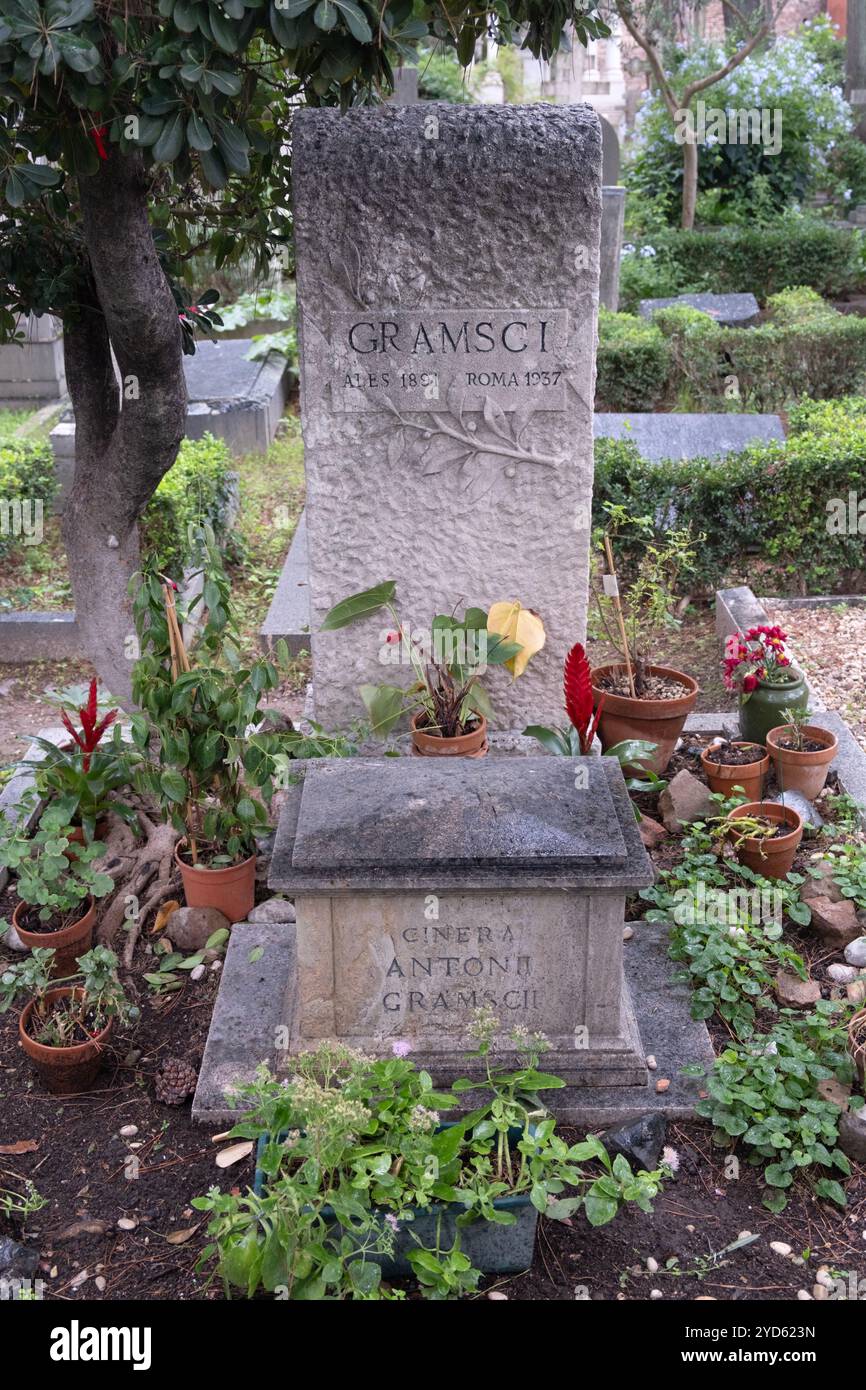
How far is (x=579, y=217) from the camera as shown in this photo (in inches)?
160

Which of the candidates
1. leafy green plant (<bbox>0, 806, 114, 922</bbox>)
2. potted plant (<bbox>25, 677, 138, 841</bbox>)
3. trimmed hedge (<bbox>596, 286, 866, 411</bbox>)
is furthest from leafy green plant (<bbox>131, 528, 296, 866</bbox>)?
trimmed hedge (<bbox>596, 286, 866, 411</bbox>)

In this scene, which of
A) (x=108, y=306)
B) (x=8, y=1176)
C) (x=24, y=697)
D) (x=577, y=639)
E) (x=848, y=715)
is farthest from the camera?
(x=24, y=697)

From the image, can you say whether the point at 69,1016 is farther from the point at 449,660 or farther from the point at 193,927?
the point at 449,660

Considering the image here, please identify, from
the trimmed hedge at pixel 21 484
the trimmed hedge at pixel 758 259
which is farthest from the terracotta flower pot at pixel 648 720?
the trimmed hedge at pixel 758 259

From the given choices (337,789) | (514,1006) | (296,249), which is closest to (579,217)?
(296,249)

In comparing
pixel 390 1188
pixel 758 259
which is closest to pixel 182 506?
pixel 390 1188

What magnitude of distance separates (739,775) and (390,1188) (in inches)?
89.3

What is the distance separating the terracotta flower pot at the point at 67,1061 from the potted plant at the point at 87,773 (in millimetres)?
832

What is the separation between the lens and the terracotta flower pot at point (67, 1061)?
11.4 ft

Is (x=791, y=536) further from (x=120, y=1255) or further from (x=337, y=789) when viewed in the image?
(x=120, y=1255)

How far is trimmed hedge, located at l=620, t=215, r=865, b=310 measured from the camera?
42.9 ft

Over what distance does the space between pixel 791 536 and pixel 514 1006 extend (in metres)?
4.15

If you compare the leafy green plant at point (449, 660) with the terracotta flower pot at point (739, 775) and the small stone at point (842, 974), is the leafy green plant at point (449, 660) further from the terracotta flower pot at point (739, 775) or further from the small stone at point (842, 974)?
the small stone at point (842, 974)

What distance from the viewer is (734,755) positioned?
4.68 metres
